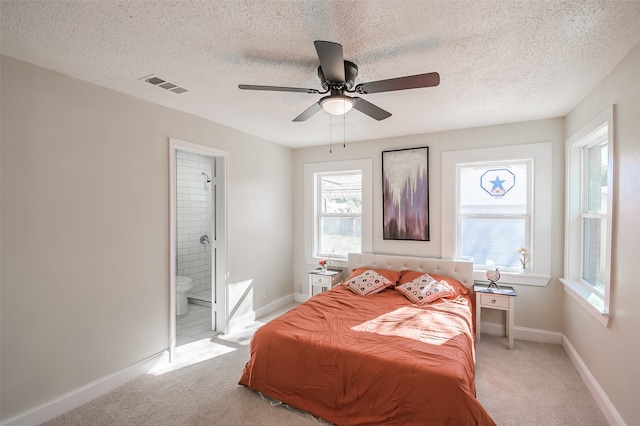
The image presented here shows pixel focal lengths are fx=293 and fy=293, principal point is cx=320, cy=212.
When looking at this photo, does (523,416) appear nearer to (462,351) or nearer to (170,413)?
(462,351)

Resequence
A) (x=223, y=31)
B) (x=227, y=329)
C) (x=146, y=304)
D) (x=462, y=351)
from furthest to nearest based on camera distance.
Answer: (x=227, y=329), (x=146, y=304), (x=462, y=351), (x=223, y=31)

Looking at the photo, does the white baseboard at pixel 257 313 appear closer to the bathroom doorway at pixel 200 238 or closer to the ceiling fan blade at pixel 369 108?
the bathroom doorway at pixel 200 238

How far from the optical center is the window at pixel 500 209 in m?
3.46

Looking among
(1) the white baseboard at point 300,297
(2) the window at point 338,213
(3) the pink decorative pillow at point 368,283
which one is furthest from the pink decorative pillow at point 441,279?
(1) the white baseboard at point 300,297

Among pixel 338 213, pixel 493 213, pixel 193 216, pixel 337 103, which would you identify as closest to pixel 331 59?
pixel 337 103

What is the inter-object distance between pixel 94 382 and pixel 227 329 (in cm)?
147

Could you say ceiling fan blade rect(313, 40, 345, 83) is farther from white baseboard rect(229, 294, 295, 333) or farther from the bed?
white baseboard rect(229, 294, 295, 333)

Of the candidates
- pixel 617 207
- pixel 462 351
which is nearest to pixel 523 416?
pixel 462 351

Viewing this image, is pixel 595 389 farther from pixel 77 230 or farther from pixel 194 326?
pixel 77 230

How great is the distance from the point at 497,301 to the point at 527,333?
653 millimetres

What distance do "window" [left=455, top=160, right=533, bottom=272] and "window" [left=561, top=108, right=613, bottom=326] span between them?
429 millimetres

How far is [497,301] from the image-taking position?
11.1 feet

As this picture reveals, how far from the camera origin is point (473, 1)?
1528 mm

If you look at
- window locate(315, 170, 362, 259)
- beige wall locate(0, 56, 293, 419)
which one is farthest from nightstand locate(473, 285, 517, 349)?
beige wall locate(0, 56, 293, 419)
